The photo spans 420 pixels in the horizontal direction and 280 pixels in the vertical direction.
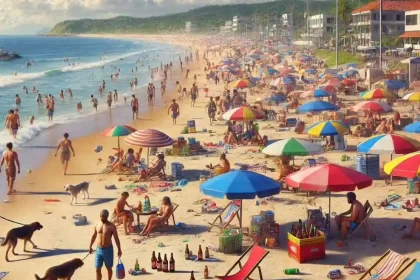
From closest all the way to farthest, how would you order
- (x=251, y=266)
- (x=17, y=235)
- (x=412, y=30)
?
(x=251, y=266) < (x=17, y=235) < (x=412, y=30)

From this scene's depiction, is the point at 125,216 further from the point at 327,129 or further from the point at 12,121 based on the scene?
the point at 12,121

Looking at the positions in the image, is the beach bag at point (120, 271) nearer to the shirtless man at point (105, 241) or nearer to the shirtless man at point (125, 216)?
the shirtless man at point (105, 241)

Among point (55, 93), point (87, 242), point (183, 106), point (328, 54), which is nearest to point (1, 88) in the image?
point (55, 93)

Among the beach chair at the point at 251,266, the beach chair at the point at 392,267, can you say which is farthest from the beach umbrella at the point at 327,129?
the beach chair at the point at 392,267

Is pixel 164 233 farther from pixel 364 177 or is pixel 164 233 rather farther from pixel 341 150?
pixel 341 150

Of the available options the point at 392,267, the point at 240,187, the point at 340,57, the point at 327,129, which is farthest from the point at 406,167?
the point at 340,57

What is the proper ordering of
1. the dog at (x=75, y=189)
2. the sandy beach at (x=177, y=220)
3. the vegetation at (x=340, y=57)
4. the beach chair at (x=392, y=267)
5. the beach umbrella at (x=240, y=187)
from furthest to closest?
the vegetation at (x=340, y=57)
the dog at (x=75, y=189)
the beach umbrella at (x=240, y=187)
the sandy beach at (x=177, y=220)
the beach chair at (x=392, y=267)

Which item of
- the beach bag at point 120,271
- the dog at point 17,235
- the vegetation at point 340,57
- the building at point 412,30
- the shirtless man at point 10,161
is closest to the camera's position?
the beach bag at point 120,271
